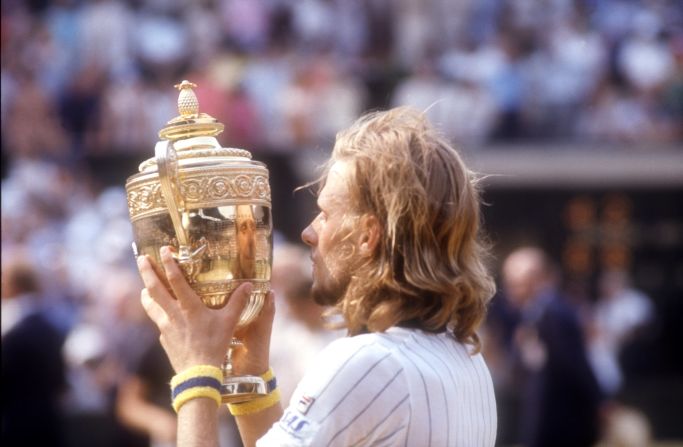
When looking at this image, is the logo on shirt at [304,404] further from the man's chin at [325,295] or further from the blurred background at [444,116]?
the blurred background at [444,116]

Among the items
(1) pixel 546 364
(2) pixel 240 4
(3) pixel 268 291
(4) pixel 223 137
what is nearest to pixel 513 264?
(1) pixel 546 364

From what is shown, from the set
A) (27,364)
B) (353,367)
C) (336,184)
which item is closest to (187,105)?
(336,184)

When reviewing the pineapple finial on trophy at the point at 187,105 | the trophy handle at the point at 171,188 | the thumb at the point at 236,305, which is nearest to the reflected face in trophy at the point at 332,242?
the thumb at the point at 236,305

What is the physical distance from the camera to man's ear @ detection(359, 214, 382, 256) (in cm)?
249

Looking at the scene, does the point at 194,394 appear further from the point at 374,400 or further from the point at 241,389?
the point at 374,400

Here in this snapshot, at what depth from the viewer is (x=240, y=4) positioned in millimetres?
14625

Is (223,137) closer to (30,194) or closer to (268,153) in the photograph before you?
(268,153)

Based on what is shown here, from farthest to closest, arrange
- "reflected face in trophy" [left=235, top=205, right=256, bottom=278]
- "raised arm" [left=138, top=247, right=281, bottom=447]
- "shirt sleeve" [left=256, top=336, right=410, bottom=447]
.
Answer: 1. "reflected face in trophy" [left=235, top=205, right=256, bottom=278]
2. "raised arm" [left=138, top=247, right=281, bottom=447]
3. "shirt sleeve" [left=256, top=336, right=410, bottom=447]

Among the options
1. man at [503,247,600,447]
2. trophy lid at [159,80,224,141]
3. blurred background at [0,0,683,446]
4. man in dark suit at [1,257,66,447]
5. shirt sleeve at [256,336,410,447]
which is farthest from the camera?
blurred background at [0,0,683,446]

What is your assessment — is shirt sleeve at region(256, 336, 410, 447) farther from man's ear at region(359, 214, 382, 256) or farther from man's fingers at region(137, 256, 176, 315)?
man's fingers at region(137, 256, 176, 315)

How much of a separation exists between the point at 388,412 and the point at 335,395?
0.31ft

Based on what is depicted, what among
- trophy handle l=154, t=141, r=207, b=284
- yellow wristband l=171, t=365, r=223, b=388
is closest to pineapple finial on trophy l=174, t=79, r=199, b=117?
trophy handle l=154, t=141, r=207, b=284

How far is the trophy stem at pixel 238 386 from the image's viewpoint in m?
2.68

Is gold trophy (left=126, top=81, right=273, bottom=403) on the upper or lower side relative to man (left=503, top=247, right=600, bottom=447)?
upper
